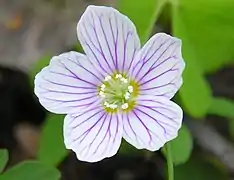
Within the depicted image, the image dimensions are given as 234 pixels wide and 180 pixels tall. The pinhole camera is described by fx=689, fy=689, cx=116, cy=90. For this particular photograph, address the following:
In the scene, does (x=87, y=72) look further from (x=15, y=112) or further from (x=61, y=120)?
(x=15, y=112)

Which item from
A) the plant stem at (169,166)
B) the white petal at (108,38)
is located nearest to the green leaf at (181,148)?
the plant stem at (169,166)

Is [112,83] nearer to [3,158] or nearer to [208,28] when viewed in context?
[3,158]

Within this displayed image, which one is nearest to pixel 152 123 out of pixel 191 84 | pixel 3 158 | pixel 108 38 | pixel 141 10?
pixel 108 38

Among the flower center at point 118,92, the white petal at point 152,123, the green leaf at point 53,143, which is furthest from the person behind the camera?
the green leaf at point 53,143

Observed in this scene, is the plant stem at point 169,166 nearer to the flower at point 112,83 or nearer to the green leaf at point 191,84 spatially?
the flower at point 112,83

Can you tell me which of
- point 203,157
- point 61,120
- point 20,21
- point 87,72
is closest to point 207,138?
point 203,157

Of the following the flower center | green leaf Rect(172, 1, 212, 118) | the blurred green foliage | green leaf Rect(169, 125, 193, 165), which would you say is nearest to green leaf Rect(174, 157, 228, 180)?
green leaf Rect(172, 1, 212, 118)

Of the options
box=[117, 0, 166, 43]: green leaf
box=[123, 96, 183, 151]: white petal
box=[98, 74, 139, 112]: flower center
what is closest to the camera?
box=[123, 96, 183, 151]: white petal

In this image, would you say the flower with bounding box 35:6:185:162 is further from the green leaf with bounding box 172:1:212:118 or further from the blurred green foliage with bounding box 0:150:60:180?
the green leaf with bounding box 172:1:212:118
